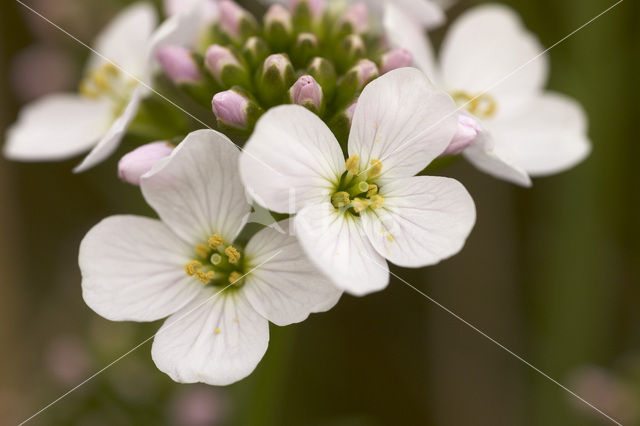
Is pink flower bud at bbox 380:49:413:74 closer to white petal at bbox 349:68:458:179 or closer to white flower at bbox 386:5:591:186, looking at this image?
white flower at bbox 386:5:591:186

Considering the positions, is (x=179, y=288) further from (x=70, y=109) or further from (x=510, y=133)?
(x=510, y=133)

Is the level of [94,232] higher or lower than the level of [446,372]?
higher

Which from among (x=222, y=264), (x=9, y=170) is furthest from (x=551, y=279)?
(x=9, y=170)

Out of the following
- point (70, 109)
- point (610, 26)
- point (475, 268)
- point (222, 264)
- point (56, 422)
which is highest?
point (610, 26)

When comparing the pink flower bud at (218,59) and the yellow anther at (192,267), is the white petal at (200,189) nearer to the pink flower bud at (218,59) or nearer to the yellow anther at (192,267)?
the yellow anther at (192,267)

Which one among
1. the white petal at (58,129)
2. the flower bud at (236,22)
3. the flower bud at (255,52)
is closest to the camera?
the flower bud at (255,52)

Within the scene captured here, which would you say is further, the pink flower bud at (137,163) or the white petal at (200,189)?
the pink flower bud at (137,163)

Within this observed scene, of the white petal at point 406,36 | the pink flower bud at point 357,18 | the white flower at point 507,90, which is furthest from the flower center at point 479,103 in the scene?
the pink flower bud at point 357,18
